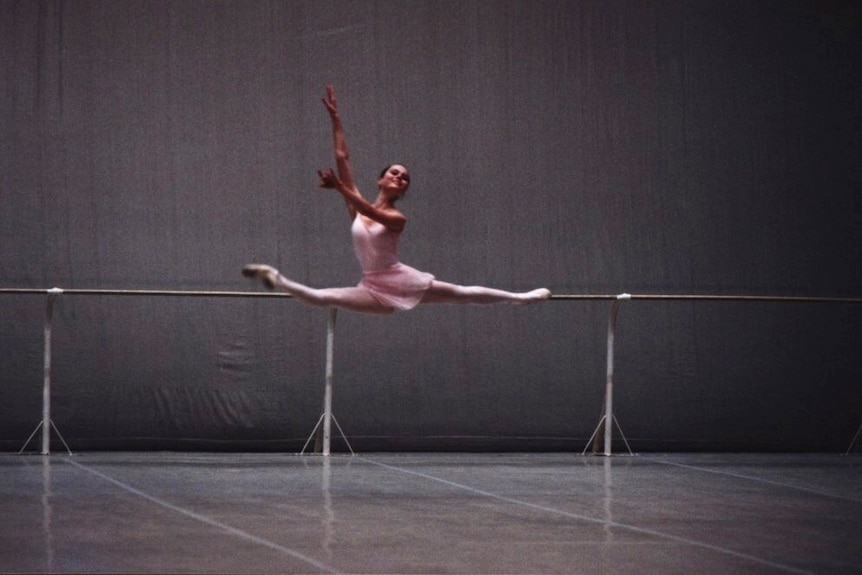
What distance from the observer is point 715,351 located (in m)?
10.6

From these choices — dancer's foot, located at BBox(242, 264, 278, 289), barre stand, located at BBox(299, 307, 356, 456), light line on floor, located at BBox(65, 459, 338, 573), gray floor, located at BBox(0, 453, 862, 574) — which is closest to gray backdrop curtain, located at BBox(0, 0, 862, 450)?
barre stand, located at BBox(299, 307, 356, 456)

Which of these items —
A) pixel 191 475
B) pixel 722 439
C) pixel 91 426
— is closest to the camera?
pixel 191 475

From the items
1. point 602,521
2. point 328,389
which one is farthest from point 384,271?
point 328,389

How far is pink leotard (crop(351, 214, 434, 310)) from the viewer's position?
6508mm

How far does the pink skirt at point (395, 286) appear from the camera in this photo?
6527mm

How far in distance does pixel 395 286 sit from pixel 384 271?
11cm

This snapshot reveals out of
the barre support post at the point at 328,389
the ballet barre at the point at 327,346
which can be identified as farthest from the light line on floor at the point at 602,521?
the ballet barre at the point at 327,346

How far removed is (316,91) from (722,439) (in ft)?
14.4

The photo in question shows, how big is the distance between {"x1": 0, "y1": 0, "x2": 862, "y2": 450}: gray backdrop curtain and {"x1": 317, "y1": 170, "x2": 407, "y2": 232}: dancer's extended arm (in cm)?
368

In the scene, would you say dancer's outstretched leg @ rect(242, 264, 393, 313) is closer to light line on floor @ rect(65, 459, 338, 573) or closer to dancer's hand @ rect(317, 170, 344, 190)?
dancer's hand @ rect(317, 170, 344, 190)

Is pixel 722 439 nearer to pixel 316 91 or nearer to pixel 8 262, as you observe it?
pixel 316 91

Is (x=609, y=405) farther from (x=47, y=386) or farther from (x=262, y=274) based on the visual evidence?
(x=262, y=274)

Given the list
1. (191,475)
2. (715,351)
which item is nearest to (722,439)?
(715,351)

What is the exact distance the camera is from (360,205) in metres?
6.16
